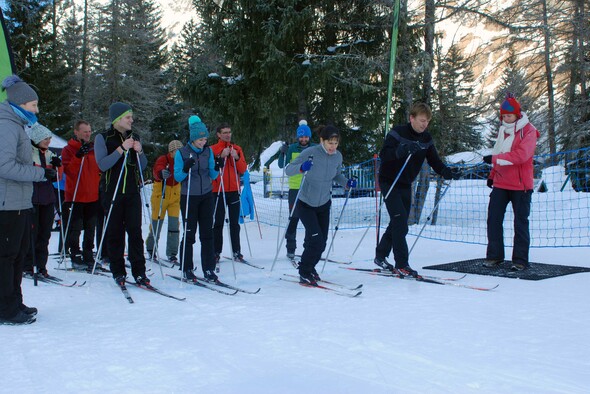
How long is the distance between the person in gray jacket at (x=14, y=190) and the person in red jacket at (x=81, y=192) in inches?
95.3

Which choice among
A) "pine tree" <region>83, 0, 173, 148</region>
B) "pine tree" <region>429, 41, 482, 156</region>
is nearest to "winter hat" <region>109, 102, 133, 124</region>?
"pine tree" <region>429, 41, 482, 156</region>

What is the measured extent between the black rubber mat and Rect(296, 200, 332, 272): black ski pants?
4.92 feet

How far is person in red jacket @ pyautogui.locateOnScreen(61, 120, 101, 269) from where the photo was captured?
621cm

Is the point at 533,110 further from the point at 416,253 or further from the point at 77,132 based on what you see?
the point at 77,132

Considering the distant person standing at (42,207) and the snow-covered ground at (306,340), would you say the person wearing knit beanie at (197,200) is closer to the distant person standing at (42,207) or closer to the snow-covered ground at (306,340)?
the snow-covered ground at (306,340)

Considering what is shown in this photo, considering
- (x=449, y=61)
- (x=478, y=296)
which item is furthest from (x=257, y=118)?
(x=478, y=296)

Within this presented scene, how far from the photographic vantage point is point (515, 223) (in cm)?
561

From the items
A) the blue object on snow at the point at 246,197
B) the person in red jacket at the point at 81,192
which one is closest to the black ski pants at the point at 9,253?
the person in red jacket at the point at 81,192

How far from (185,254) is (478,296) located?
281 cm

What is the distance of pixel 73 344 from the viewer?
10.5ft

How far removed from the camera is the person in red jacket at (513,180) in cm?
557

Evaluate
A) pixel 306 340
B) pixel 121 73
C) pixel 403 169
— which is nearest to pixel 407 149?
pixel 403 169

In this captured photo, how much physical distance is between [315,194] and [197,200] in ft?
3.91

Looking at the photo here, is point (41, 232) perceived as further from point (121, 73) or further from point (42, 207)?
point (121, 73)
